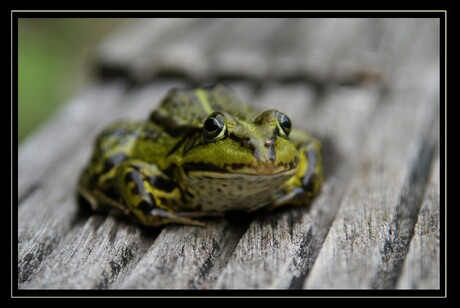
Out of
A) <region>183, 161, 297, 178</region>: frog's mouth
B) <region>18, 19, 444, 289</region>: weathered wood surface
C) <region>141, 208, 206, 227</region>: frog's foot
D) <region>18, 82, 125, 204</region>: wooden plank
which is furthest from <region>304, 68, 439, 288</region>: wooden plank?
<region>18, 82, 125, 204</region>: wooden plank

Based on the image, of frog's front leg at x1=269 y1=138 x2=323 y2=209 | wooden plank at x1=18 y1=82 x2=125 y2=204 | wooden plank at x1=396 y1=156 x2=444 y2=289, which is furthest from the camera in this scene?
wooden plank at x1=18 y1=82 x2=125 y2=204

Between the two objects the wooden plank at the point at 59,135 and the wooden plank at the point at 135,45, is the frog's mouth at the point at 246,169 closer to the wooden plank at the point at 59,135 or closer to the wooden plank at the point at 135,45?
the wooden plank at the point at 59,135

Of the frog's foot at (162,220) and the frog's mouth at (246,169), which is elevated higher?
the frog's mouth at (246,169)

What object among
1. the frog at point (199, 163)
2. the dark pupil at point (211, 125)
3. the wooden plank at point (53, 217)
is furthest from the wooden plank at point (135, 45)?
the dark pupil at point (211, 125)

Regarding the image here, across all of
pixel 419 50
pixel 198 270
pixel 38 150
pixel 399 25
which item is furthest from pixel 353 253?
pixel 399 25

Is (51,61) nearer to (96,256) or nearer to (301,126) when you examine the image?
(301,126)

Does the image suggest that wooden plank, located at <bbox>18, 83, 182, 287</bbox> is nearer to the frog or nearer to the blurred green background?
the frog
